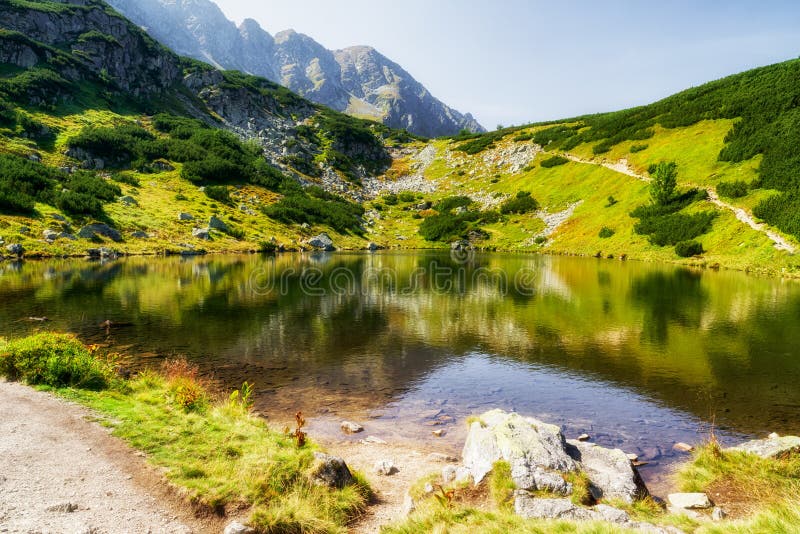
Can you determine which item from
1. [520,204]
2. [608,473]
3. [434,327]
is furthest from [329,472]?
[520,204]

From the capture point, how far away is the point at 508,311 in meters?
31.8

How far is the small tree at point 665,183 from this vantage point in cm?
7138

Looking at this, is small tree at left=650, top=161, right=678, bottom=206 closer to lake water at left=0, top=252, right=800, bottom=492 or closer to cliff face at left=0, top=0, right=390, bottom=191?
lake water at left=0, top=252, right=800, bottom=492

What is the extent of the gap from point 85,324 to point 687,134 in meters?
106

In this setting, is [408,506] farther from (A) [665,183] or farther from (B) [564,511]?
(A) [665,183]

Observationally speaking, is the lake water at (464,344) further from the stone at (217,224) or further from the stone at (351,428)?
the stone at (217,224)

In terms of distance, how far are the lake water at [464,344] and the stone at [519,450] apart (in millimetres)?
1964

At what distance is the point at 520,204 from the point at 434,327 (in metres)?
85.7

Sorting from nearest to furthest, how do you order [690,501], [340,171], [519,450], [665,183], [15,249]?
[690,501] → [519,450] → [15,249] → [665,183] → [340,171]

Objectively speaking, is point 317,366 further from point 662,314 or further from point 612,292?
point 612,292

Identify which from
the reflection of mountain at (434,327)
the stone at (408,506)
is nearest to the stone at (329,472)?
the stone at (408,506)

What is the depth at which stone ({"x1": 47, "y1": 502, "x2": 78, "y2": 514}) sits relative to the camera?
24.6 ft

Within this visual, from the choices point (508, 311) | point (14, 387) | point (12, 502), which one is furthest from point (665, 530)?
point (508, 311)

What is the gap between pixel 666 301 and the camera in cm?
3397
